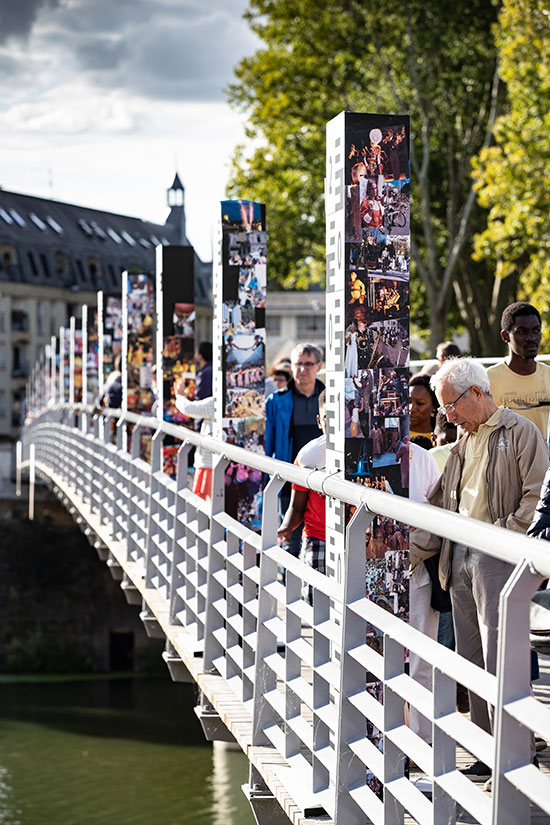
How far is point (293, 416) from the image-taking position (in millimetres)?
8195

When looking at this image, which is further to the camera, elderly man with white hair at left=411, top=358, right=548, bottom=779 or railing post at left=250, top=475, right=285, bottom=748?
railing post at left=250, top=475, right=285, bottom=748

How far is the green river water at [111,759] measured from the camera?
1117 inches

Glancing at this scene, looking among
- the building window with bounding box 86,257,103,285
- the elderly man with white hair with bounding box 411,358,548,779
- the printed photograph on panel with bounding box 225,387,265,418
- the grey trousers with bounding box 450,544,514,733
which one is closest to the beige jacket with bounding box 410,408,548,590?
the elderly man with white hair with bounding box 411,358,548,779

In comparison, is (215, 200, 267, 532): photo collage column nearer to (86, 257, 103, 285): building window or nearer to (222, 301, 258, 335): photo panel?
(222, 301, 258, 335): photo panel

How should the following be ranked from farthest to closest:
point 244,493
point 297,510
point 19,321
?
point 19,321
point 244,493
point 297,510

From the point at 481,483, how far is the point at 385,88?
25706 mm

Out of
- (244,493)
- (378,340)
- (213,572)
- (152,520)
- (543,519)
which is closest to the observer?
(543,519)

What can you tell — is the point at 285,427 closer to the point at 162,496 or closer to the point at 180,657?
the point at 180,657

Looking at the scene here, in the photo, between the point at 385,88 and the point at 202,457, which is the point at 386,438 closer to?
the point at 202,457

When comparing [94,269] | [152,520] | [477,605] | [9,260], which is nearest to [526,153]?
[152,520]

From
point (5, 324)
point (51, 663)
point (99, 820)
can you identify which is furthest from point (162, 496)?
point (5, 324)

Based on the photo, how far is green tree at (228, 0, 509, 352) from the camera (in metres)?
27.1

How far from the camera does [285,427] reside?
26.9ft

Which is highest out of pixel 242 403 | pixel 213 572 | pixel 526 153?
pixel 526 153
